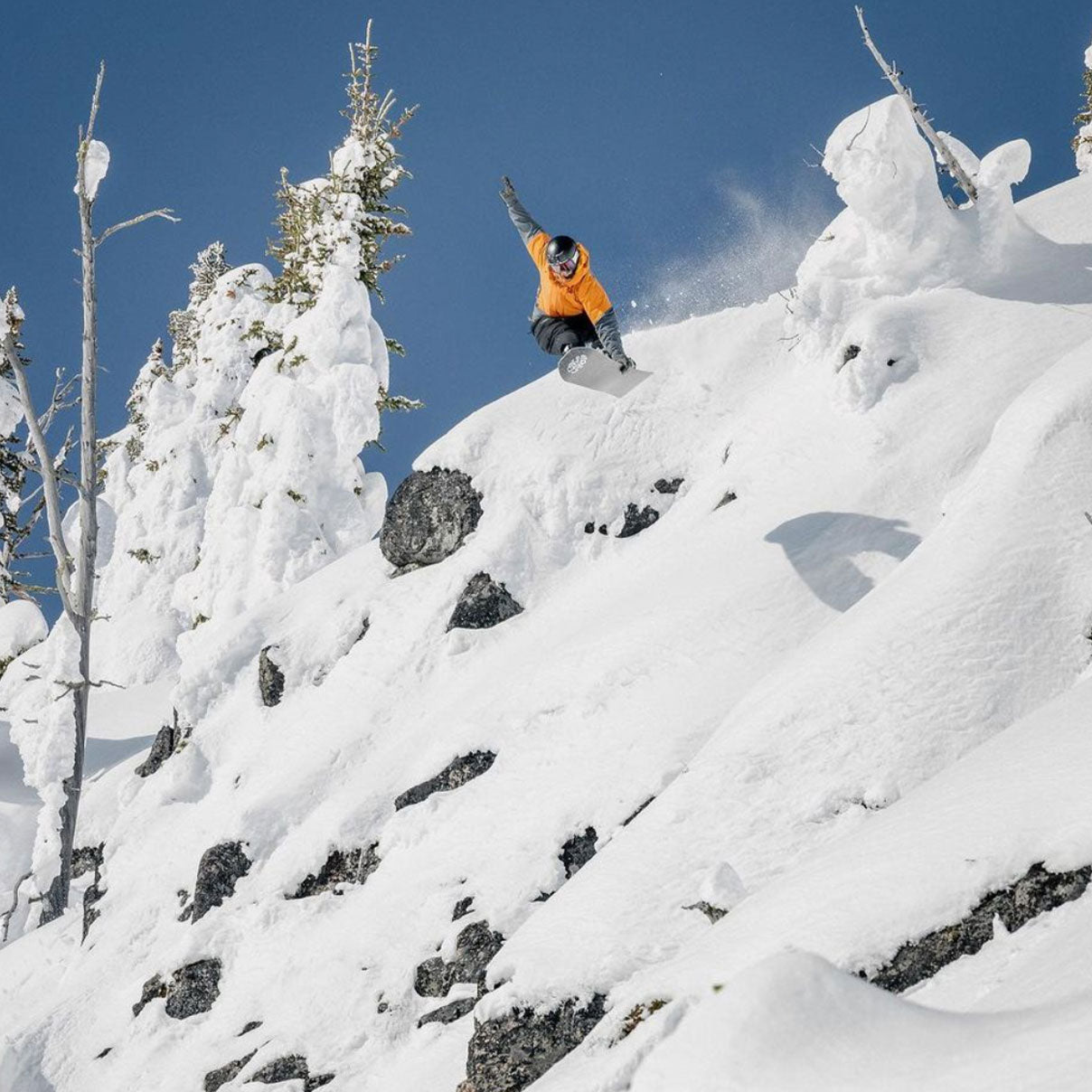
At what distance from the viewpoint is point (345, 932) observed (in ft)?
32.6

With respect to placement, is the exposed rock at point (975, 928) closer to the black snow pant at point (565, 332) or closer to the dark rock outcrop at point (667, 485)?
the black snow pant at point (565, 332)

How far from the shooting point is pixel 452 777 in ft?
35.8

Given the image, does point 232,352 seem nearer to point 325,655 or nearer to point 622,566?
point 325,655

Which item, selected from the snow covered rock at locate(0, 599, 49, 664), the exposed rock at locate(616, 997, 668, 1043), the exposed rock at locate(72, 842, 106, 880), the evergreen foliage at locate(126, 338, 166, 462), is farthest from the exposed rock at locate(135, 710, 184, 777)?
the evergreen foliage at locate(126, 338, 166, 462)

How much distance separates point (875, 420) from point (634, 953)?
28.4 feet

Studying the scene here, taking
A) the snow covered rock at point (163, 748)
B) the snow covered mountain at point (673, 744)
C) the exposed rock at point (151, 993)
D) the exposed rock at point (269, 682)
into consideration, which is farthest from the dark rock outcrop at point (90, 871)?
the exposed rock at point (269, 682)

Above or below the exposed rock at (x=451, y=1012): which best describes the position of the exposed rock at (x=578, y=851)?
above

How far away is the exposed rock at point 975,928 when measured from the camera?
4.12m

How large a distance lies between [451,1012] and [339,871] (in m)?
3.32

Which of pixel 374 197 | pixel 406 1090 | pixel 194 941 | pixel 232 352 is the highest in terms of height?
pixel 232 352

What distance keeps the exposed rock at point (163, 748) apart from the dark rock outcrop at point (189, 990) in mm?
→ 5698

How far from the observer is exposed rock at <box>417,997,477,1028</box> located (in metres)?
8.00

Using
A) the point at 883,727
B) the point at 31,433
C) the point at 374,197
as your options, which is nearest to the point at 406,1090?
the point at 883,727

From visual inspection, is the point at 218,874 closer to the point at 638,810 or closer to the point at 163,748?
the point at 163,748
